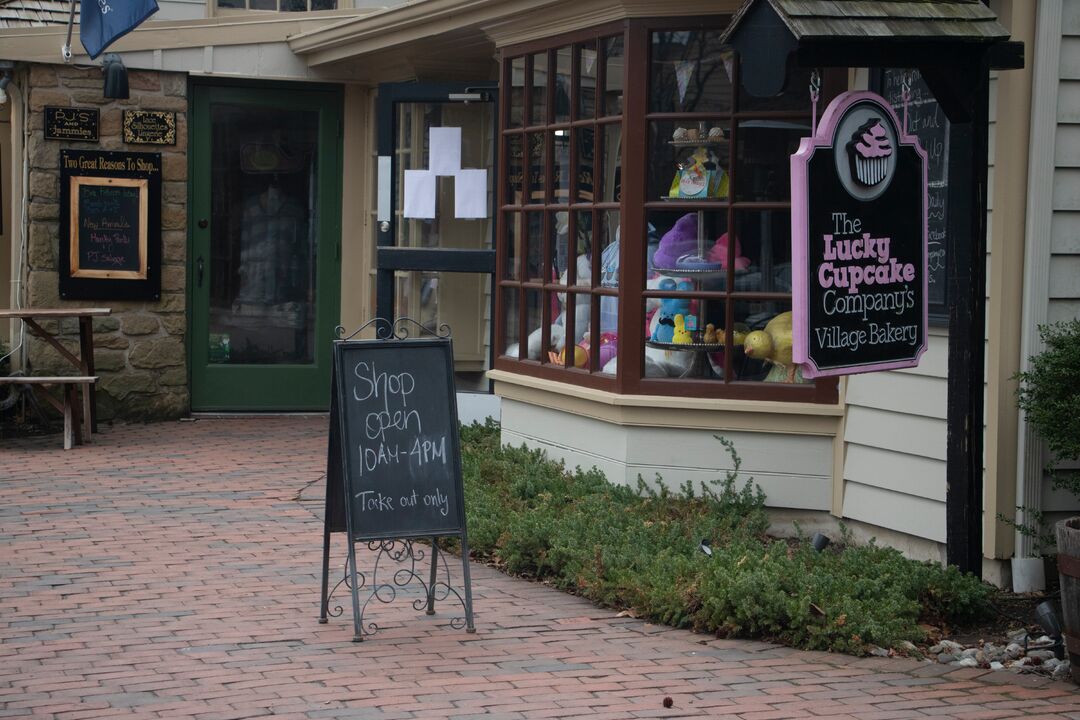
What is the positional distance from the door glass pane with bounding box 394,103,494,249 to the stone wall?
76.8 inches

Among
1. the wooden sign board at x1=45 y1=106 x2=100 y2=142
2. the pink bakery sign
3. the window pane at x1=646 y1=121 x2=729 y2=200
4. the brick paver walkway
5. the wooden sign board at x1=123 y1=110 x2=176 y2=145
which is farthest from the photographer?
the wooden sign board at x1=123 y1=110 x2=176 y2=145

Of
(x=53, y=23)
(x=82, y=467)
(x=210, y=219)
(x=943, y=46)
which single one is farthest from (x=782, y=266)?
(x=53, y=23)

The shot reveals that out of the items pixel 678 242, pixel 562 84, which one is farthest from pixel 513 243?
pixel 678 242

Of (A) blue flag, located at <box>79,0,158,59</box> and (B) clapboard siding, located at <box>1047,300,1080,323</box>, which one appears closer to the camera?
(B) clapboard siding, located at <box>1047,300,1080,323</box>

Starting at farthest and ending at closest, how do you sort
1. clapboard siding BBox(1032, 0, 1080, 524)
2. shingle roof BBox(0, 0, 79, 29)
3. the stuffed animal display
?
shingle roof BBox(0, 0, 79, 29) → the stuffed animal display → clapboard siding BBox(1032, 0, 1080, 524)

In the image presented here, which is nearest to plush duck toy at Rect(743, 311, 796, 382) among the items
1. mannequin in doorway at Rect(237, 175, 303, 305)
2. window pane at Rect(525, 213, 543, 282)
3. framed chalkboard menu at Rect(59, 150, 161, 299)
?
window pane at Rect(525, 213, 543, 282)

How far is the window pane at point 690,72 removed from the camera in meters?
7.39

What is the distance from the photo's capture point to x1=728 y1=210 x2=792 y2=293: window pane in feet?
24.0

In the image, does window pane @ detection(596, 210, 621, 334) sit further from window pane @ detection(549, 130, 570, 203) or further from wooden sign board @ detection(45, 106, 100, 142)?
wooden sign board @ detection(45, 106, 100, 142)

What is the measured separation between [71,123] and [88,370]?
81.6 inches

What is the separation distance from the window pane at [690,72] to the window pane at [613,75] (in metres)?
0.24

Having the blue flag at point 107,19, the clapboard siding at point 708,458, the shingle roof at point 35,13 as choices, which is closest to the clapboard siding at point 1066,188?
the clapboard siding at point 708,458

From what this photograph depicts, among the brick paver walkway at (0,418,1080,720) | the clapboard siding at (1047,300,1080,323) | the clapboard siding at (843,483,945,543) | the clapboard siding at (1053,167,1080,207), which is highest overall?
the clapboard siding at (1053,167,1080,207)

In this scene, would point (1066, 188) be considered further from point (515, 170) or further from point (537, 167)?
point (515, 170)
